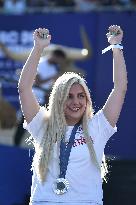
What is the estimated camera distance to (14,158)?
5520 mm

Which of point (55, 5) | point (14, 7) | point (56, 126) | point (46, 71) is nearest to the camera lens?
point (56, 126)

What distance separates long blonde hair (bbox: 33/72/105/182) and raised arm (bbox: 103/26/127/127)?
0.39ft

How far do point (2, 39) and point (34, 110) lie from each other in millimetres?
7382

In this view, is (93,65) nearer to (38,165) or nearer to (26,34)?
(26,34)

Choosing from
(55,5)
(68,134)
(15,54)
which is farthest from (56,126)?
(55,5)

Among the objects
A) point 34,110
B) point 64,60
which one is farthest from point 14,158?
point 64,60

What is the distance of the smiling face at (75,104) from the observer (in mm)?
4090

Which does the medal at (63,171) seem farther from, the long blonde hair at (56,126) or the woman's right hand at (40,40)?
the woman's right hand at (40,40)

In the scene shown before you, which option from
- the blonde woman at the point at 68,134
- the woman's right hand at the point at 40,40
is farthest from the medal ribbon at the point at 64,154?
the woman's right hand at the point at 40,40

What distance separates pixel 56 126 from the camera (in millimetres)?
4047

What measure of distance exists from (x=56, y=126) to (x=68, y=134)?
3.2 inches

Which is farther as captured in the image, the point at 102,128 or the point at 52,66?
the point at 52,66

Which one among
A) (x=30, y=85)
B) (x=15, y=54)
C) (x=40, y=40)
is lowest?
(x=30, y=85)

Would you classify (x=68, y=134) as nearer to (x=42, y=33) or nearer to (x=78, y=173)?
(x=78, y=173)
